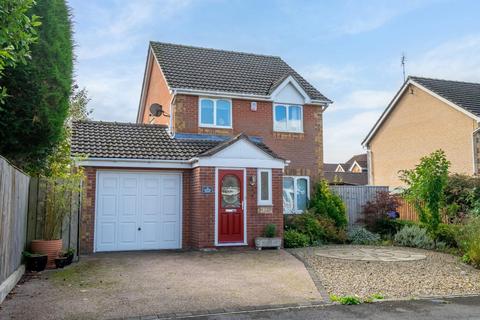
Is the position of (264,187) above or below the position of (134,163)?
below

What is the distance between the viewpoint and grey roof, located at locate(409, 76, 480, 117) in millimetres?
23300

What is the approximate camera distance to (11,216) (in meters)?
7.75

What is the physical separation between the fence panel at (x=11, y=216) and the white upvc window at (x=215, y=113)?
25.3 ft

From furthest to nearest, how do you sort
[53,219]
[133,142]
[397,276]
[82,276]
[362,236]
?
1. [362,236]
2. [133,142]
3. [53,219]
4. [397,276]
5. [82,276]

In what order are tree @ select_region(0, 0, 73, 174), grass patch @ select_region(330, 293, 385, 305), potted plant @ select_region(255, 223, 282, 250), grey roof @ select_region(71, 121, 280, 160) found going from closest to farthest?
grass patch @ select_region(330, 293, 385, 305) → tree @ select_region(0, 0, 73, 174) → potted plant @ select_region(255, 223, 282, 250) → grey roof @ select_region(71, 121, 280, 160)

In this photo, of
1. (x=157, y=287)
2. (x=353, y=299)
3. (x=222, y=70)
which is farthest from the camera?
(x=222, y=70)

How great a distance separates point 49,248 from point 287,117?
414 inches

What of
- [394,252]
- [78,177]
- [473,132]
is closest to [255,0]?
[78,177]

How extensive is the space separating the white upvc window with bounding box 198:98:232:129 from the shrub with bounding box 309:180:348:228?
14.0ft

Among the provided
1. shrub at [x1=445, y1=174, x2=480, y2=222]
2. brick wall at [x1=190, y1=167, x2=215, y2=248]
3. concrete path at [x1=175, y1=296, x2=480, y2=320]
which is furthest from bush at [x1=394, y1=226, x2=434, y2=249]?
concrete path at [x1=175, y1=296, x2=480, y2=320]

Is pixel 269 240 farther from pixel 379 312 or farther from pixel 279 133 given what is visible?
pixel 379 312

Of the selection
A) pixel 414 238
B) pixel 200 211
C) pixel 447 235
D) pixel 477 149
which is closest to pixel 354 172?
pixel 477 149

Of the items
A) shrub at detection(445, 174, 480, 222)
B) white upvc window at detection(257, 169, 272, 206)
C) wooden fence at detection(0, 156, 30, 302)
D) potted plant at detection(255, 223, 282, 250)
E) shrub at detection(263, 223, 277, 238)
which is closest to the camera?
wooden fence at detection(0, 156, 30, 302)

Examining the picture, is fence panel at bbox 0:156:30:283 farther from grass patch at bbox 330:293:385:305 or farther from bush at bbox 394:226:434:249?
bush at bbox 394:226:434:249
